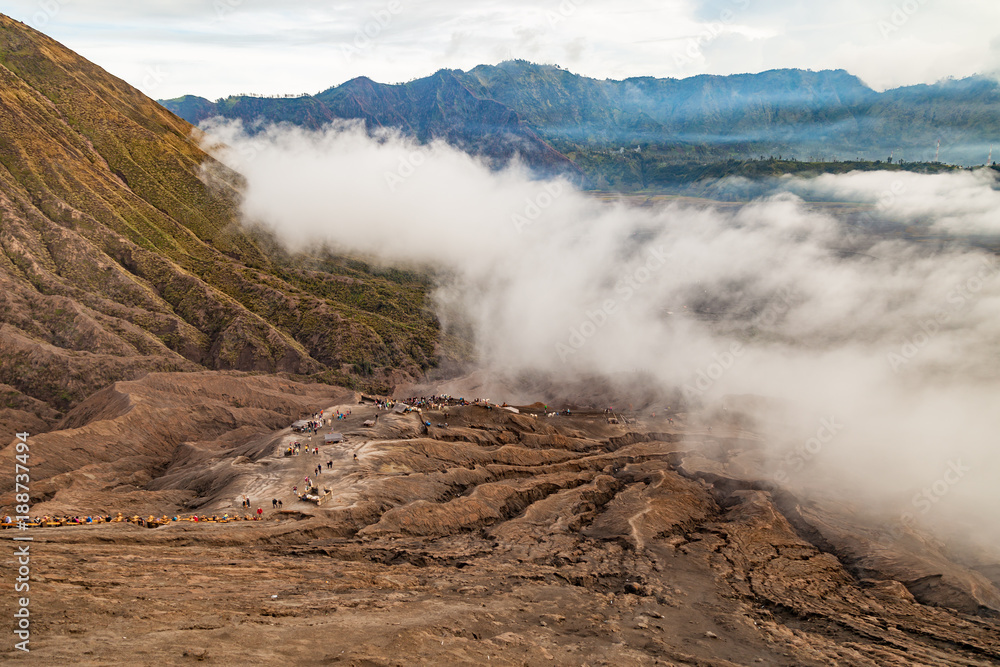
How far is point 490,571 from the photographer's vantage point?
211ft

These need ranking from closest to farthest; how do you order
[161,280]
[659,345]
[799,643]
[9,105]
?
[799,643] < [161,280] < [9,105] < [659,345]

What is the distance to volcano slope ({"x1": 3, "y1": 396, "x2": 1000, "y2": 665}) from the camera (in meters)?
40.9

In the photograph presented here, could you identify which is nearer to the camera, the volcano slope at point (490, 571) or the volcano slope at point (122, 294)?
the volcano slope at point (490, 571)

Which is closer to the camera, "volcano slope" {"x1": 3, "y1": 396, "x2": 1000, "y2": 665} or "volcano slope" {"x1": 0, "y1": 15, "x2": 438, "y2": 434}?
"volcano slope" {"x1": 3, "y1": 396, "x2": 1000, "y2": 665}

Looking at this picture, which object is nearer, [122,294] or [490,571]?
[490,571]

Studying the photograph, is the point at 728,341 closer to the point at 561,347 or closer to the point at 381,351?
the point at 561,347

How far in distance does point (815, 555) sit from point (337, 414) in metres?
73.0

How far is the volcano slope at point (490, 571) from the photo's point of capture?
40.9 meters

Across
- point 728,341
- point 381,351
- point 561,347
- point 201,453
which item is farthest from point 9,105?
point 728,341

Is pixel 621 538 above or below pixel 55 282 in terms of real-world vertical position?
below

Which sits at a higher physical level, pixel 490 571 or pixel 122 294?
pixel 122 294

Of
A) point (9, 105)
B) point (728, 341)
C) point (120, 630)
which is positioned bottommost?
point (728, 341)

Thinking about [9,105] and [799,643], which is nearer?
[799,643]

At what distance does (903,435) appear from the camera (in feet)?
372
